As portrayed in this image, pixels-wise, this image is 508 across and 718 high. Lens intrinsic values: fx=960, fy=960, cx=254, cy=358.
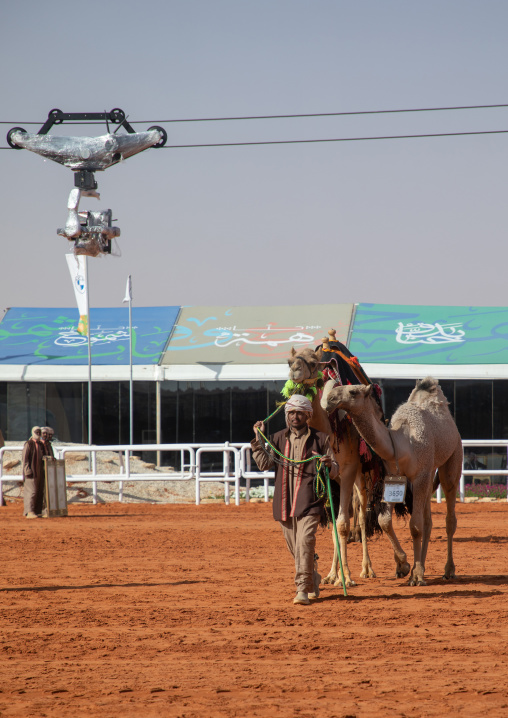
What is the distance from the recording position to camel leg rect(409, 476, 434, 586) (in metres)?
9.92

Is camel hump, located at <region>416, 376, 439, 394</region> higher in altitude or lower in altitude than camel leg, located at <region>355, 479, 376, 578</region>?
higher

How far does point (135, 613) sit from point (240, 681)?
111 inches

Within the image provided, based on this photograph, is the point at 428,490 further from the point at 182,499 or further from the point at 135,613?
the point at 182,499

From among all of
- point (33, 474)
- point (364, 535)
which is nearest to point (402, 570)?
point (364, 535)

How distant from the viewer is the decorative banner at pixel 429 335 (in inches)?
1085

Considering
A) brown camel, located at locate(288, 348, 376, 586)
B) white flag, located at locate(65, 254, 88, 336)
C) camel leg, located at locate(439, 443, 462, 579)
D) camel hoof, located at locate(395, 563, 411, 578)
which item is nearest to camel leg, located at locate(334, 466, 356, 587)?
brown camel, located at locate(288, 348, 376, 586)

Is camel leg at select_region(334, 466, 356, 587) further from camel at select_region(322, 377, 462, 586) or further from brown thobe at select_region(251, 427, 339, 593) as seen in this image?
brown thobe at select_region(251, 427, 339, 593)

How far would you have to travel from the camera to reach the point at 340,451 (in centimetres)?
1022

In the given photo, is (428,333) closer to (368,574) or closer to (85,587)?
(368,574)

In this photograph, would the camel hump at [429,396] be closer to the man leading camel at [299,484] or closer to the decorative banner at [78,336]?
the man leading camel at [299,484]

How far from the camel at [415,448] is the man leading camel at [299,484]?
0.61m

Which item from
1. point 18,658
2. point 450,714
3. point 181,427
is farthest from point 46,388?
point 450,714

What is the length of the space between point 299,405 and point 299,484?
739mm

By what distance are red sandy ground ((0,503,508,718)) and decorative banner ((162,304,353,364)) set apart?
15308mm
